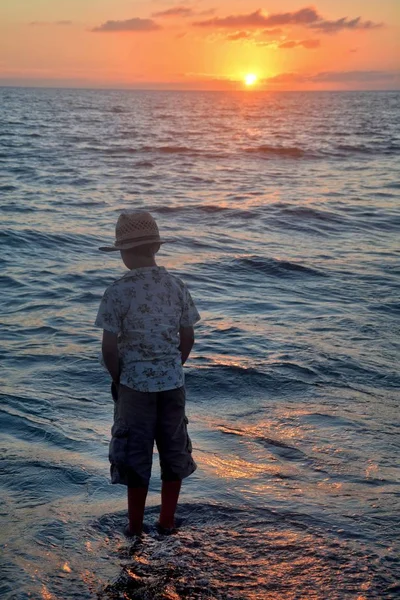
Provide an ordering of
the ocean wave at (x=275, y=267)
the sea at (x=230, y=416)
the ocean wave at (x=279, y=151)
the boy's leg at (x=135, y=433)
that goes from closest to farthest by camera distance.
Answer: the sea at (x=230, y=416)
the boy's leg at (x=135, y=433)
the ocean wave at (x=275, y=267)
the ocean wave at (x=279, y=151)

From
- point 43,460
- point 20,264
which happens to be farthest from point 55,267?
point 43,460

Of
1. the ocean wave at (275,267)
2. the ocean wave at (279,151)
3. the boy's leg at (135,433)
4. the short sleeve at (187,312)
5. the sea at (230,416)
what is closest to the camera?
the sea at (230,416)

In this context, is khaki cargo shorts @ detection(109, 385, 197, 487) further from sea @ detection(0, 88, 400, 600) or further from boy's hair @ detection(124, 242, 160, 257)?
boy's hair @ detection(124, 242, 160, 257)

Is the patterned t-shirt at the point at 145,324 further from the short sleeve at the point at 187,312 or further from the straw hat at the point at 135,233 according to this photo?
the straw hat at the point at 135,233

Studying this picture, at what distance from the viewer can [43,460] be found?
5547 millimetres

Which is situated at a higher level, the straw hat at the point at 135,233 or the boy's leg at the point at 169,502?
the straw hat at the point at 135,233

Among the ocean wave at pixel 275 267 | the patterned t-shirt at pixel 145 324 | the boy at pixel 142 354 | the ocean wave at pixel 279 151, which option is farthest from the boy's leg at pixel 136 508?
the ocean wave at pixel 279 151

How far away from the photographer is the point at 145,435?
4320 millimetres

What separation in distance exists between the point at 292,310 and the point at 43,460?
534cm

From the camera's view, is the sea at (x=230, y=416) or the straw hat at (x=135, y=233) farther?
the straw hat at (x=135, y=233)

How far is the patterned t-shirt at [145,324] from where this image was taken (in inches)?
166

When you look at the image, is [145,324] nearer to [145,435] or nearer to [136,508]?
[145,435]

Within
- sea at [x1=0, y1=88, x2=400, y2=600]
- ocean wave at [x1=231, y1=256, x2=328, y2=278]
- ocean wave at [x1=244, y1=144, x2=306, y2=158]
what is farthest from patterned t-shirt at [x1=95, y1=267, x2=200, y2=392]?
ocean wave at [x1=244, y1=144, x2=306, y2=158]

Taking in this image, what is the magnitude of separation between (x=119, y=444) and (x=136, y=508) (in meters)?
0.45
